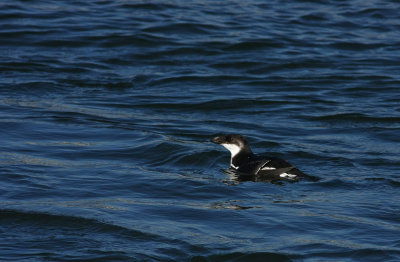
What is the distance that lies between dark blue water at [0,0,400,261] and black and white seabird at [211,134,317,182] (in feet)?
0.66

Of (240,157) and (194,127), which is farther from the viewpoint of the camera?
(194,127)

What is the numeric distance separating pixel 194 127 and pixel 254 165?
295 cm

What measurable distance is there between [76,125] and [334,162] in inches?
171

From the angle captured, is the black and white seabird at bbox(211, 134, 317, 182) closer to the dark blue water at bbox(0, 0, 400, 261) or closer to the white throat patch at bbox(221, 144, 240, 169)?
the white throat patch at bbox(221, 144, 240, 169)

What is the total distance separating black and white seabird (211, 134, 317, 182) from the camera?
1105cm

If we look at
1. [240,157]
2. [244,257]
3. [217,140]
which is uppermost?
[217,140]

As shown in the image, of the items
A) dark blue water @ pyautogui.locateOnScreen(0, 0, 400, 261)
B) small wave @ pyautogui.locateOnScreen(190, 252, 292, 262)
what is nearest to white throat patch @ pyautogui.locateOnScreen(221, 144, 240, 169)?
dark blue water @ pyautogui.locateOnScreen(0, 0, 400, 261)

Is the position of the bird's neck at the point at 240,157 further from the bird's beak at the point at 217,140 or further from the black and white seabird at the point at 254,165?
the bird's beak at the point at 217,140

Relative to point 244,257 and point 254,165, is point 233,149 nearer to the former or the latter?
point 254,165

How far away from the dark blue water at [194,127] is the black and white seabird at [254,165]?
0.66 feet

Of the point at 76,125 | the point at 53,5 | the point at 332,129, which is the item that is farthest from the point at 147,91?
the point at 53,5

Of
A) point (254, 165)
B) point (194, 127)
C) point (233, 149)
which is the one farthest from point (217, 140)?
point (194, 127)

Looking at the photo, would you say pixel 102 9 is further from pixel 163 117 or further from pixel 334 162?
pixel 334 162

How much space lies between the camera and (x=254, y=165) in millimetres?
11469
